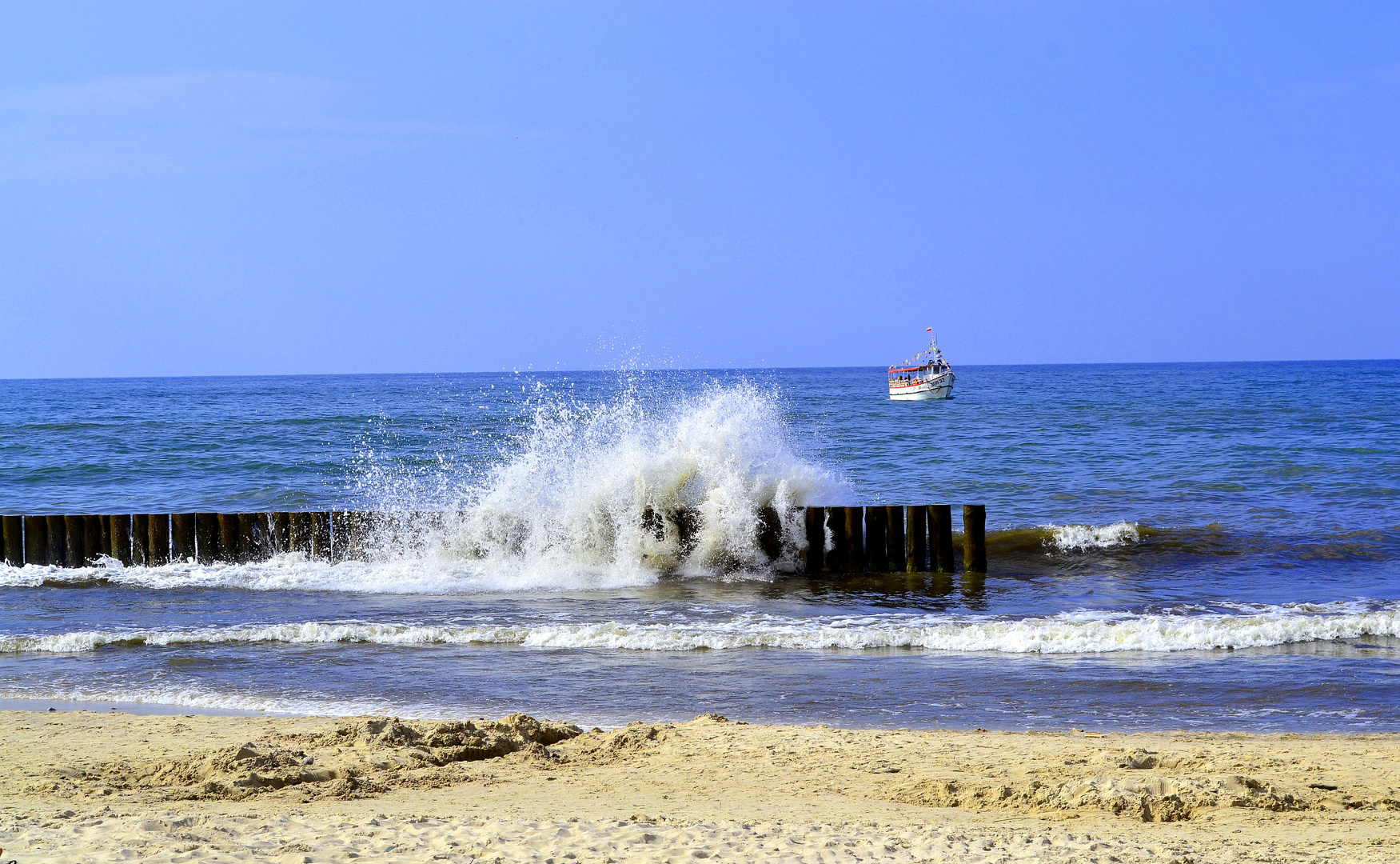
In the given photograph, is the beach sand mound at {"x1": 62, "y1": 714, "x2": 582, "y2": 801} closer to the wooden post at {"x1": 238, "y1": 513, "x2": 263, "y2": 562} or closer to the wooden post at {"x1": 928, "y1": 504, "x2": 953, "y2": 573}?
the wooden post at {"x1": 928, "y1": 504, "x2": 953, "y2": 573}

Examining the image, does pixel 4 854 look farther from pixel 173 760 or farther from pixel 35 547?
pixel 35 547

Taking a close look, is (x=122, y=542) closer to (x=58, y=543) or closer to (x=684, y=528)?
(x=58, y=543)

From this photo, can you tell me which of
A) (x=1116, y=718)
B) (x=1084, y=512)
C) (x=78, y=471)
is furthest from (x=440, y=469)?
(x=1116, y=718)

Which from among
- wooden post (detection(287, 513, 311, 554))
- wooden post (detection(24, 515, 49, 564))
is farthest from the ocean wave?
wooden post (detection(24, 515, 49, 564))

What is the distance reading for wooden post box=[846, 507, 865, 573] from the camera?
12664 millimetres

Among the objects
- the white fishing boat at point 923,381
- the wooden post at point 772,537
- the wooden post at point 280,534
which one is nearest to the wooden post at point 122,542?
the wooden post at point 280,534

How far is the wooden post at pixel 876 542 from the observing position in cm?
1266

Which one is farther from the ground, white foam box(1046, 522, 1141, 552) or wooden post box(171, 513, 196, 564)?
wooden post box(171, 513, 196, 564)

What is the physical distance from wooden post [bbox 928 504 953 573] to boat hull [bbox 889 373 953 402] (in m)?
42.9

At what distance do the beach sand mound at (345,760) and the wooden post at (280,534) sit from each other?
307 inches

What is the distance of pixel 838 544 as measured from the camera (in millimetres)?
12703

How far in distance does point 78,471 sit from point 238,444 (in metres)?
5.80

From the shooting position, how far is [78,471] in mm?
23234

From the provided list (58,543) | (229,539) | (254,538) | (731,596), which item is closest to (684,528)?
(731,596)
